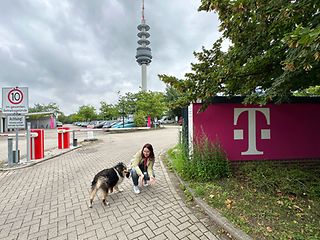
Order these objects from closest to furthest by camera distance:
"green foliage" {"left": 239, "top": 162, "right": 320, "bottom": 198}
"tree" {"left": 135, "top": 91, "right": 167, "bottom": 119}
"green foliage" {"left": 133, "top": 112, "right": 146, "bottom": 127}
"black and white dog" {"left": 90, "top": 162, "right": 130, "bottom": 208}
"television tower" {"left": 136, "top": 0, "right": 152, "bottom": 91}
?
"black and white dog" {"left": 90, "top": 162, "right": 130, "bottom": 208} < "green foliage" {"left": 239, "top": 162, "right": 320, "bottom": 198} < "green foliage" {"left": 133, "top": 112, "right": 146, "bottom": 127} < "tree" {"left": 135, "top": 91, "right": 167, "bottom": 119} < "television tower" {"left": 136, "top": 0, "right": 152, "bottom": 91}

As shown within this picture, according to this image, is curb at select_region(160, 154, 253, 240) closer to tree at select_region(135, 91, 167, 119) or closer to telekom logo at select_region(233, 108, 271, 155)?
telekom logo at select_region(233, 108, 271, 155)

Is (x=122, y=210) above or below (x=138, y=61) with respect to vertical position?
below

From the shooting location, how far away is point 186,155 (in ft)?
17.6

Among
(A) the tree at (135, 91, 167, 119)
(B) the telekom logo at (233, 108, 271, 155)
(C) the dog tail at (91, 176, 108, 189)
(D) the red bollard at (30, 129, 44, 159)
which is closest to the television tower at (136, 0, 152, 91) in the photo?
(A) the tree at (135, 91, 167, 119)

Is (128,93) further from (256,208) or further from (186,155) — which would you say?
(256,208)

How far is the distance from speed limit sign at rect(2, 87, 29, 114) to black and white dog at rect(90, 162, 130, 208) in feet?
17.8

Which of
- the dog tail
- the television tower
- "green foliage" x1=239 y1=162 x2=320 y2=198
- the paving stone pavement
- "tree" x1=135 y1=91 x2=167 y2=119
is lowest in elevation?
the paving stone pavement

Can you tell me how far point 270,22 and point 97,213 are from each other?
4500 millimetres

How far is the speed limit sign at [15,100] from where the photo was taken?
24.5 feet

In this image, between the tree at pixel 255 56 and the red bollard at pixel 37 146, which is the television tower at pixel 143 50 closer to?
the red bollard at pixel 37 146

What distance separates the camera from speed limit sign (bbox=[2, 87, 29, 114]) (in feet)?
24.5

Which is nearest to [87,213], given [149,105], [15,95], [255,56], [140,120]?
[255,56]

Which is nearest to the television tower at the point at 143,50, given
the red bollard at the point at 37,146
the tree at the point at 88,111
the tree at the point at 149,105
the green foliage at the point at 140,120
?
the tree at the point at 88,111

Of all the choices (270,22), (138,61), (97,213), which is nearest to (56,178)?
(97,213)
